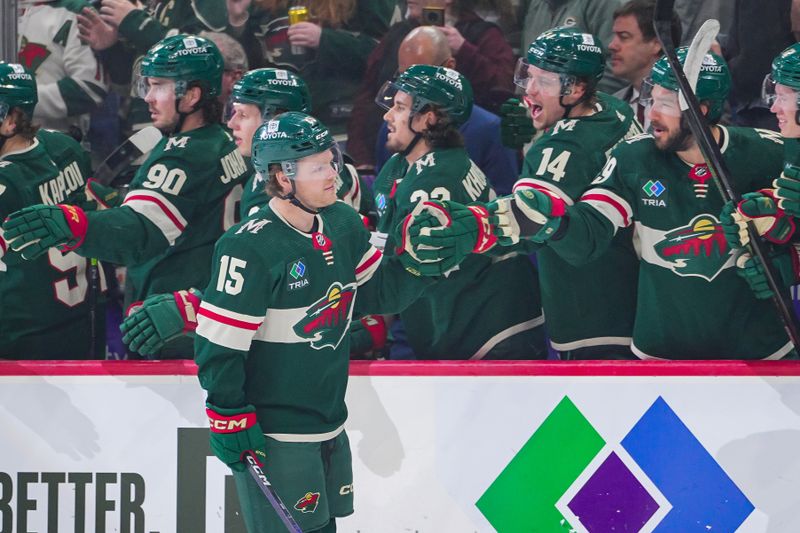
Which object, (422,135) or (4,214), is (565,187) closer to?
(422,135)

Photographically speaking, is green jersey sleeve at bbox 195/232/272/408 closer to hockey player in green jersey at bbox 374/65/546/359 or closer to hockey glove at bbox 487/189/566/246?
hockey glove at bbox 487/189/566/246

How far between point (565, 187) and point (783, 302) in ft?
2.57

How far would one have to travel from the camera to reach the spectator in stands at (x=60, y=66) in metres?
5.68

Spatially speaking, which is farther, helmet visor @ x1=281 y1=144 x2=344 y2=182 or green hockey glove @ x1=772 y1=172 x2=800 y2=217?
green hockey glove @ x1=772 y1=172 x2=800 y2=217

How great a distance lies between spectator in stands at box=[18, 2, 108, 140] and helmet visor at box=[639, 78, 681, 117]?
2.48 m

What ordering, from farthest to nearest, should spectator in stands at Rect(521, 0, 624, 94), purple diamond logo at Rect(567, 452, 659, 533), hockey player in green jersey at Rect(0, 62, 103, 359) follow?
spectator in stands at Rect(521, 0, 624, 94), hockey player in green jersey at Rect(0, 62, 103, 359), purple diamond logo at Rect(567, 452, 659, 533)

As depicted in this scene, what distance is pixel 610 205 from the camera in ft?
13.9

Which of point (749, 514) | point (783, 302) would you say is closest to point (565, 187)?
point (783, 302)

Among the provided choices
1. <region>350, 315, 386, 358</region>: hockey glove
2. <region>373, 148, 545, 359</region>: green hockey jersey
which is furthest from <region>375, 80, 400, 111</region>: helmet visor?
<region>350, 315, 386, 358</region>: hockey glove

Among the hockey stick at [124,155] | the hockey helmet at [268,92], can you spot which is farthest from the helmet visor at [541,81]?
the hockey stick at [124,155]

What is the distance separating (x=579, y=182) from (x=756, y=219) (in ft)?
2.00

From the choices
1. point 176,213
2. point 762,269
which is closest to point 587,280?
point 762,269

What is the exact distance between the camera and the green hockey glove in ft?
12.9

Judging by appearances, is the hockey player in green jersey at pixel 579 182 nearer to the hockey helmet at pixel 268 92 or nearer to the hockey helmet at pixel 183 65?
the hockey helmet at pixel 268 92
